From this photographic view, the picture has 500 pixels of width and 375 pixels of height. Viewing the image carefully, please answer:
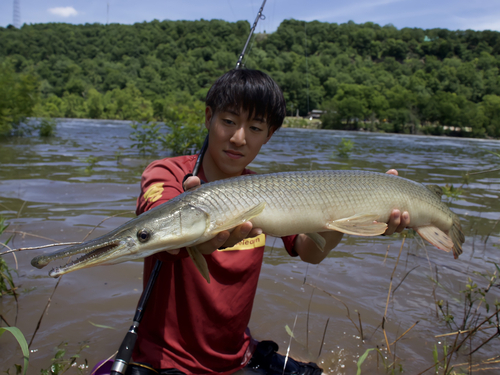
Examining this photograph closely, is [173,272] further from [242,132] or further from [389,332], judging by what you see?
[389,332]

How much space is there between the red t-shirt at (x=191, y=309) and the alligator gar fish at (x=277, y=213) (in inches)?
13.7

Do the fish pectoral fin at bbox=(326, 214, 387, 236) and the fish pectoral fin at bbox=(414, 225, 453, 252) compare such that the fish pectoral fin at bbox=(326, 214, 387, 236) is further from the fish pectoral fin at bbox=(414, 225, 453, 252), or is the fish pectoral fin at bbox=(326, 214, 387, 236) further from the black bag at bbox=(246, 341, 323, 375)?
the black bag at bbox=(246, 341, 323, 375)

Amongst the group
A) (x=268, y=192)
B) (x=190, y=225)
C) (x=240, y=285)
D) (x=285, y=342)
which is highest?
(x=268, y=192)

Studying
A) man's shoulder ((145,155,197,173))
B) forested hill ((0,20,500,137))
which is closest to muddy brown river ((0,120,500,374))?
man's shoulder ((145,155,197,173))

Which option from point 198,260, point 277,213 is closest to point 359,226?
point 277,213

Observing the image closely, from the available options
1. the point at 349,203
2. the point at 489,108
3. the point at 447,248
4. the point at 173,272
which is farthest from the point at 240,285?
the point at 489,108

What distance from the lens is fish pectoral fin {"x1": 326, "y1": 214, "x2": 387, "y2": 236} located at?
1952 millimetres

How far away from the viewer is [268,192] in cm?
184

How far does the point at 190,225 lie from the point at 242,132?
884 mm

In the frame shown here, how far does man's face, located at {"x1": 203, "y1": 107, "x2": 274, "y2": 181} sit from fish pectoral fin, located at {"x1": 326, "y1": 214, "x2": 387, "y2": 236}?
0.74 metres

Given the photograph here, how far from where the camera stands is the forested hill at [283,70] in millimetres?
61219

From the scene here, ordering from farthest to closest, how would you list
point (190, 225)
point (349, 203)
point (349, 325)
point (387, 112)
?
1. point (387, 112)
2. point (349, 325)
3. point (349, 203)
4. point (190, 225)

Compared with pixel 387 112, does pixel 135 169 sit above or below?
below

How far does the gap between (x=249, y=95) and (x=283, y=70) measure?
103350 mm
